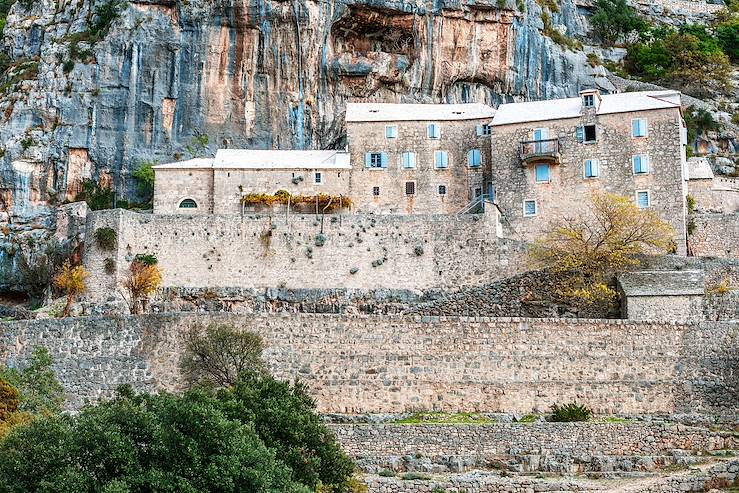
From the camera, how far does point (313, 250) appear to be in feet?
182

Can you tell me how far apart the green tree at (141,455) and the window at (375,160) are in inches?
1396

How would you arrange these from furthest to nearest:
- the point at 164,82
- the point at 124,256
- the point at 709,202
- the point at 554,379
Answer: the point at 164,82 < the point at 709,202 < the point at 124,256 < the point at 554,379

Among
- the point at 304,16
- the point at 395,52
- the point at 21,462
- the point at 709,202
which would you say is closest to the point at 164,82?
the point at 304,16

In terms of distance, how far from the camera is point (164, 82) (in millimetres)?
69188

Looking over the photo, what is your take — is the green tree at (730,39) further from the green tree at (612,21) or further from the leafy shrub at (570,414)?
the leafy shrub at (570,414)

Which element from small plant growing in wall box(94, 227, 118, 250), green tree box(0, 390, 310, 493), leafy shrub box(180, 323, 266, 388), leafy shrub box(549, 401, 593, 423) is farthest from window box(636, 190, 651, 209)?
green tree box(0, 390, 310, 493)

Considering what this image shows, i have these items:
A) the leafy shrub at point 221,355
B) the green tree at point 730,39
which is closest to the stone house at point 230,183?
the leafy shrub at point 221,355

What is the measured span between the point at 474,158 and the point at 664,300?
54.5 feet

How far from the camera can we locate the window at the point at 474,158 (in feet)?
202

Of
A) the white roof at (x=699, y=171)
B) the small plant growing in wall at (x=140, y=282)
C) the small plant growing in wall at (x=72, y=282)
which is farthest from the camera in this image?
the white roof at (x=699, y=171)

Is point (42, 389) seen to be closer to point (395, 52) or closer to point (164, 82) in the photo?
point (164, 82)

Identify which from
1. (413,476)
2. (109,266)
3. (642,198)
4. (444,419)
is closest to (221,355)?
(444,419)

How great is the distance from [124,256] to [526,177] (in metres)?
21.3

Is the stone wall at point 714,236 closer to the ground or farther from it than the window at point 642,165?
closer to the ground
